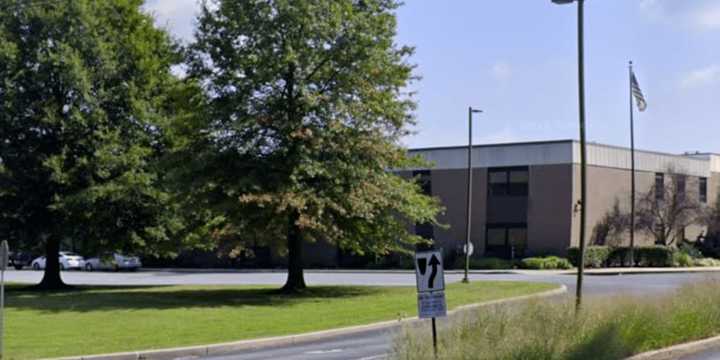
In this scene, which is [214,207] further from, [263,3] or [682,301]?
[682,301]

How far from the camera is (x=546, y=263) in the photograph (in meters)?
50.7

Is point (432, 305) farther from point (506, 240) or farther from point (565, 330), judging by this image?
point (506, 240)

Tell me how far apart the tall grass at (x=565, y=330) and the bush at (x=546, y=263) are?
A: 113ft

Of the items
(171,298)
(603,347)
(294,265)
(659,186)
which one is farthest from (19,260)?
(603,347)

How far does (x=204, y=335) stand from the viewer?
818 inches

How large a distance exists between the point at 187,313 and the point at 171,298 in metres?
5.57

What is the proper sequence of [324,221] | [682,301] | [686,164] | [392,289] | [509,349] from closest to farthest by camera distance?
[509,349] < [682,301] < [324,221] < [392,289] < [686,164]

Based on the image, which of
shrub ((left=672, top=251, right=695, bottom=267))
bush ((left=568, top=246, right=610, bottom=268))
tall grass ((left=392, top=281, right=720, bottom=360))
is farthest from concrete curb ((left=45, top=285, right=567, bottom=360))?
shrub ((left=672, top=251, right=695, bottom=267))

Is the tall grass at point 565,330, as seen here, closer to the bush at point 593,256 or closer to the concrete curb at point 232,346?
the concrete curb at point 232,346

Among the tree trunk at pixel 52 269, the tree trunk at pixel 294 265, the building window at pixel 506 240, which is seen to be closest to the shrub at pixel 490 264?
the building window at pixel 506 240

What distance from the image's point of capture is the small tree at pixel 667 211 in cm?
5816

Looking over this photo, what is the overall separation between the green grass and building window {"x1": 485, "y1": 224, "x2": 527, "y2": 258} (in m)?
20.7

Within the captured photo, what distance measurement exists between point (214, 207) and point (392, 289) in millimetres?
7290

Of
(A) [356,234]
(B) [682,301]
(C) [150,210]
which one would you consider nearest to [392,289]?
(A) [356,234]
